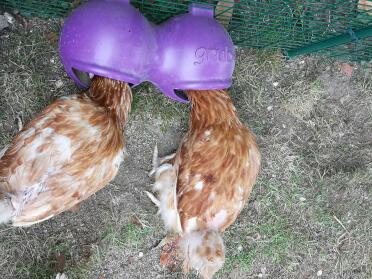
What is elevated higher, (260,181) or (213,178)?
(213,178)

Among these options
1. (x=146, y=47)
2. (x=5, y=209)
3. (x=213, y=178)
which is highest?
(x=146, y=47)

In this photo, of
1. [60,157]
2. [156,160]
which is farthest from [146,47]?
[156,160]

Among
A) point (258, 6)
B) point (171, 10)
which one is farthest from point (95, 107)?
point (258, 6)

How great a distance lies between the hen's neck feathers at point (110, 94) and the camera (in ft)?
8.76

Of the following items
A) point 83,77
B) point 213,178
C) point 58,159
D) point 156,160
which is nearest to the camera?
point 58,159

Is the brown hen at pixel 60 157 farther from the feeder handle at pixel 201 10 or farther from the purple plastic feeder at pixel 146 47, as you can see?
the feeder handle at pixel 201 10

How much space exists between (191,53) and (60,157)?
0.85 m

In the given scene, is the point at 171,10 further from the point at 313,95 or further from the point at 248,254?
the point at 248,254

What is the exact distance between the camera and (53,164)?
2.44 m

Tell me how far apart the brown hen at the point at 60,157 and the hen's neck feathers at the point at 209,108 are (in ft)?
1.49

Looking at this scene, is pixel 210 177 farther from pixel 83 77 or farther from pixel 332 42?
pixel 332 42

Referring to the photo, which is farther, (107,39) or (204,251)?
(204,251)

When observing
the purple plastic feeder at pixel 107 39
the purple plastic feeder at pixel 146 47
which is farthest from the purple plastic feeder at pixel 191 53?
the purple plastic feeder at pixel 107 39

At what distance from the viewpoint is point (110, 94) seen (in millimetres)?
Answer: 2680
